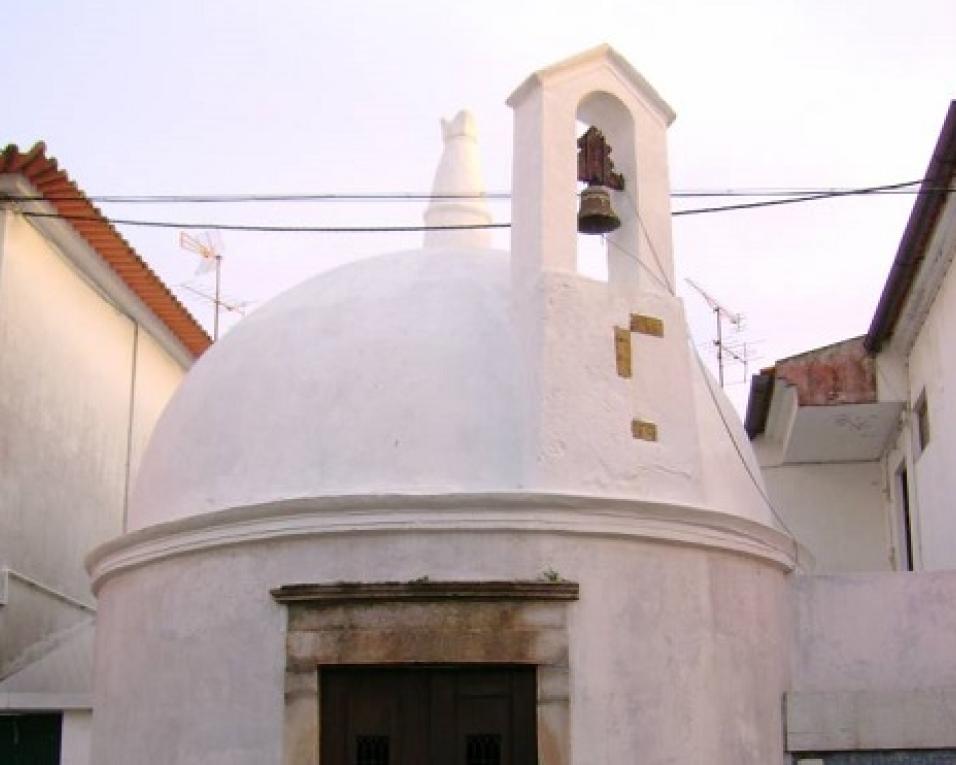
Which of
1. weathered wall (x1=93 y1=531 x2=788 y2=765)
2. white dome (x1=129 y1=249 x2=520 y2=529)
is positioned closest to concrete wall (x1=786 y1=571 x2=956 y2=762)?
weathered wall (x1=93 y1=531 x2=788 y2=765)

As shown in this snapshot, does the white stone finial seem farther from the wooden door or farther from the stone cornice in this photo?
the wooden door

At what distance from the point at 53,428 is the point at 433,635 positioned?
7193 mm

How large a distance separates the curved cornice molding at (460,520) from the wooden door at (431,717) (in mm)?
875

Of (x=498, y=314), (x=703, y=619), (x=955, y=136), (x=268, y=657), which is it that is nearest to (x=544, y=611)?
(x=703, y=619)

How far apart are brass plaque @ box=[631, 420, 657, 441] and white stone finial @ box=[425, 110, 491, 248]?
11.2 ft

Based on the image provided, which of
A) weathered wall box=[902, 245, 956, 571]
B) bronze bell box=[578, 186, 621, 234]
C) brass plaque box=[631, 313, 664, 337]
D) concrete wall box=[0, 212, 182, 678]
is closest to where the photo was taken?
brass plaque box=[631, 313, 664, 337]

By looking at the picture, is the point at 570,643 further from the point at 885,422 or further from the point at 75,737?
the point at 885,422

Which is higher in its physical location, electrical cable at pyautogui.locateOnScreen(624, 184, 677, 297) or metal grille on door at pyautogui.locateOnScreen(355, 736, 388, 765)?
electrical cable at pyautogui.locateOnScreen(624, 184, 677, 297)

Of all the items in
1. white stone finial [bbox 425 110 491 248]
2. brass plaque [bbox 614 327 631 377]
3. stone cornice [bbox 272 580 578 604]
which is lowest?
stone cornice [bbox 272 580 578 604]

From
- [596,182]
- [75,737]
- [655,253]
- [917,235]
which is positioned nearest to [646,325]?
[655,253]

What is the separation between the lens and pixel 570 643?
29.5ft

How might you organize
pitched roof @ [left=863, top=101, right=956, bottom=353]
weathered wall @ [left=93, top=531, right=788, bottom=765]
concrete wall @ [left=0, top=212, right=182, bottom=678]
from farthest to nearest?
1. concrete wall @ [left=0, top=212, right=182, bottom=678]
2. pitched roof @ [left=863, top=101, right=956, bottom=353]
3. weathered wall @ [left=93, top=531, right=788, bottom=765]

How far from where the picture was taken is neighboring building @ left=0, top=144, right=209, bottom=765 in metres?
13.2

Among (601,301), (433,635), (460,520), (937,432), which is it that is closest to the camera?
(433,635)
